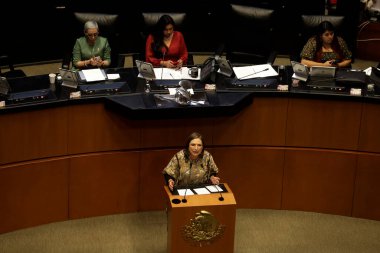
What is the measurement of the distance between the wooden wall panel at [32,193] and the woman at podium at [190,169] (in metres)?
0.88

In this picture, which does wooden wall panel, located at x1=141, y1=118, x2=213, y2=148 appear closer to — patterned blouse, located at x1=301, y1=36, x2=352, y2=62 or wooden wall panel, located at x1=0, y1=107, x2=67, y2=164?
wooden wall panel, located at x1=0, y1=107, x2=67, y2=164

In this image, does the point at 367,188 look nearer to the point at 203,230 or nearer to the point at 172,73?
the point at 203,230

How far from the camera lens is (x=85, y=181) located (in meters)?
5.78

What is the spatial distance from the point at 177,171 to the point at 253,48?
88.3 inches

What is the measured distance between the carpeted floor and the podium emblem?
563 millimetres

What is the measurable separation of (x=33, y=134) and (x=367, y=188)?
2679mm

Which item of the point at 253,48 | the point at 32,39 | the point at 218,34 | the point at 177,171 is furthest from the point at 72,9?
the point at 177,171

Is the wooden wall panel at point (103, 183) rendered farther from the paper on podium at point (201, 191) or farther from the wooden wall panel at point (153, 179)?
the paper on podium at point (201, 191)

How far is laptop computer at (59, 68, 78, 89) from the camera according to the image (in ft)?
18.6

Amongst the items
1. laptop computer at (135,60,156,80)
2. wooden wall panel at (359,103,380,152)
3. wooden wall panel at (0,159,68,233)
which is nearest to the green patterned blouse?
laptop computer at (135,60,156,80)

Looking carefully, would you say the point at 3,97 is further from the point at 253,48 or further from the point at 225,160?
the point at 253,48

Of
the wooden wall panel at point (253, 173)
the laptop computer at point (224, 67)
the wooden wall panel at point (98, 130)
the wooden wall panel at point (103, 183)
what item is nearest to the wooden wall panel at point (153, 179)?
the wooden wall panel at point (103, 183)

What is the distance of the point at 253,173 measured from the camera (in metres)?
6.05

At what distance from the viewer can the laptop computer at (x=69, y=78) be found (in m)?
5.68
